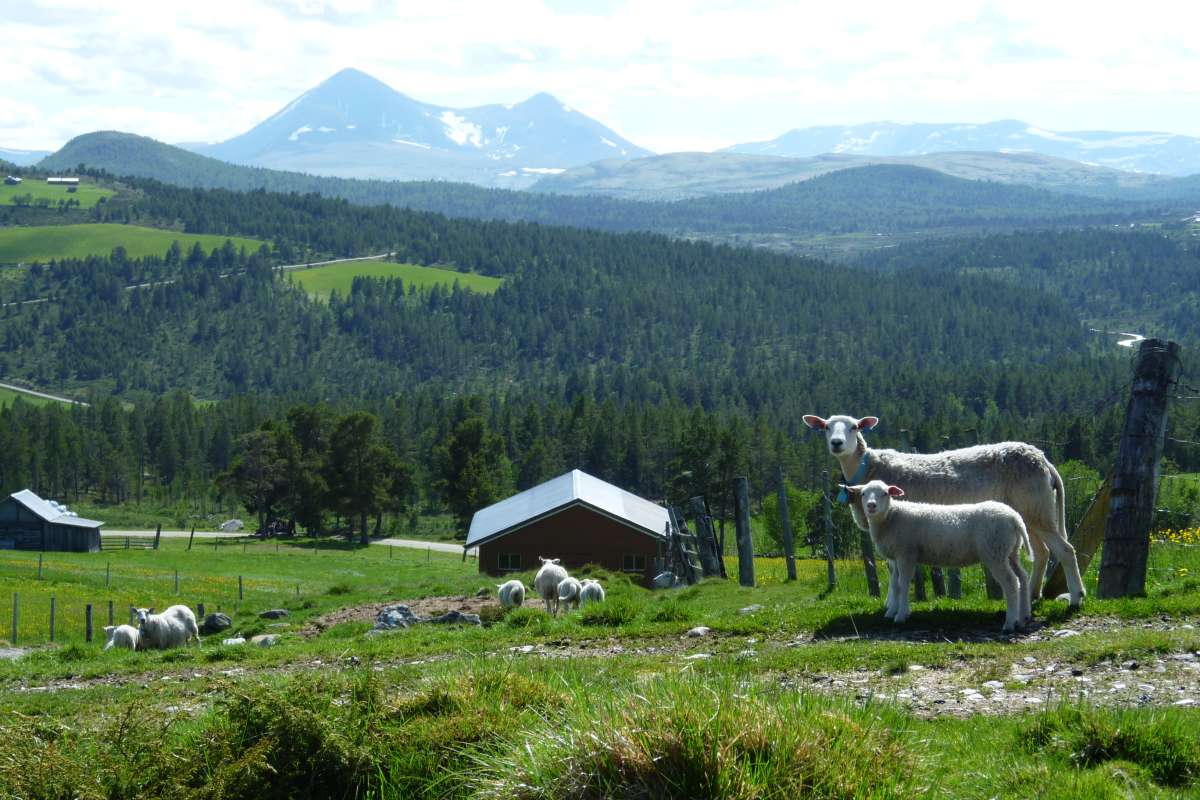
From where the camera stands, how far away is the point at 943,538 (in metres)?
12.6

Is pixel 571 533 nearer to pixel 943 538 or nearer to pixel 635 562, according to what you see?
pixel 635 562

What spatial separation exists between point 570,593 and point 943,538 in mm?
10512

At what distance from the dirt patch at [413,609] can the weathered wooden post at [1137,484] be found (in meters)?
11.3

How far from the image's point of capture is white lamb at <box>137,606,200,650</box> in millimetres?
22609

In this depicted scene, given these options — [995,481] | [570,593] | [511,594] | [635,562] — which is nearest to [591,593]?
[570,593]

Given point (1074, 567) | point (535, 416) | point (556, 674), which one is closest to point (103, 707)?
point (556, 674)

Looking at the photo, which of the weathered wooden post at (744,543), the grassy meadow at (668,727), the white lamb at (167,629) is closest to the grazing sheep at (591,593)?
the weathered wooden post at (744,543)

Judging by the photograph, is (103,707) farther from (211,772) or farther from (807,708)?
(807,708)

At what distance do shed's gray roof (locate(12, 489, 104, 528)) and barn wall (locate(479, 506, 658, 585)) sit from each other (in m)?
46.8

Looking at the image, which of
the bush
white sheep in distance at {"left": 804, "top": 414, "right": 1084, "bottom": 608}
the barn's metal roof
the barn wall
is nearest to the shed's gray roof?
the barn's metal roof

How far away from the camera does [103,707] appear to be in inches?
441

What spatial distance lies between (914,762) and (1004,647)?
4.90m

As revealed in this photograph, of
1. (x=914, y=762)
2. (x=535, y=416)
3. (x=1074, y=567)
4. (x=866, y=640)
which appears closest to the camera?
(x=914, y=762)

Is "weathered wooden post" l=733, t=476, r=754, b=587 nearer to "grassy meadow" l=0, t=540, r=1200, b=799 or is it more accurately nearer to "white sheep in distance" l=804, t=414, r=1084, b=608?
"white sheep in distance" l=804, t=414, r=1084, b=608
